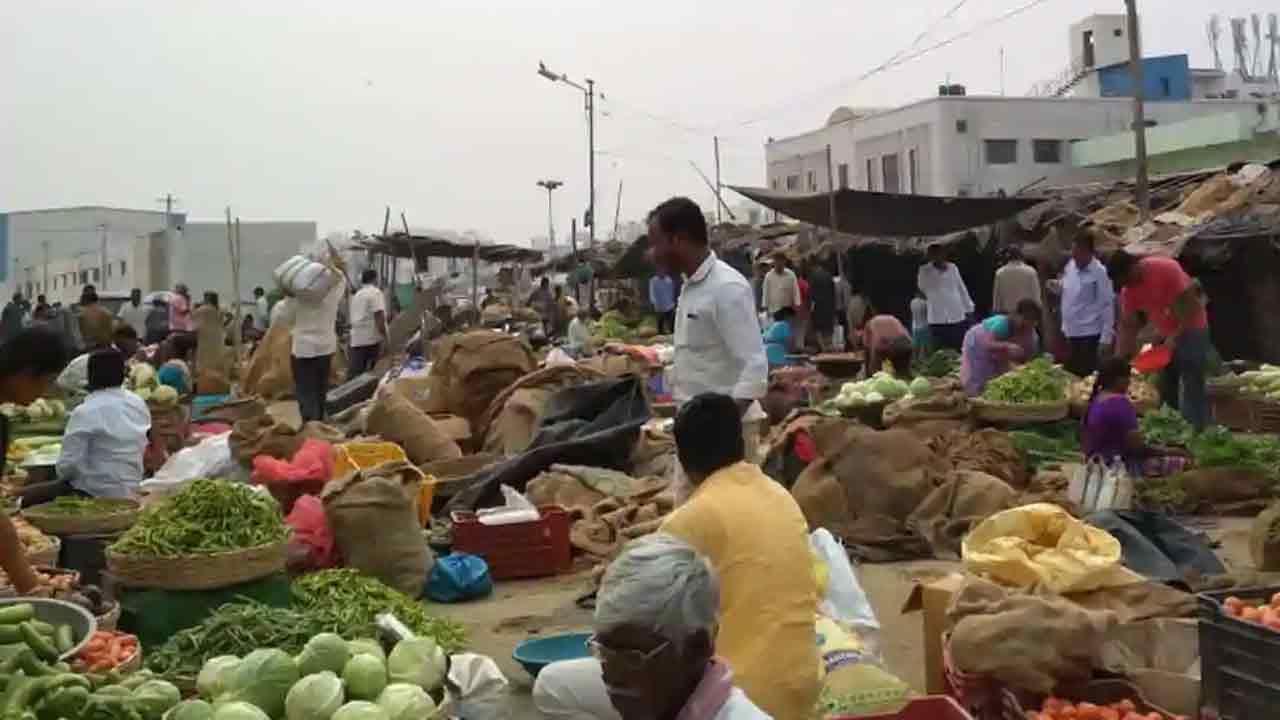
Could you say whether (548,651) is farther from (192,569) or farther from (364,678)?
(192,569)

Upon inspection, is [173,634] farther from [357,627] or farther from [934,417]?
[934,417]

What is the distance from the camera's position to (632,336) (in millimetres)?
24359

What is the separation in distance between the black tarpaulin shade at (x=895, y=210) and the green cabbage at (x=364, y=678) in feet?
42.7

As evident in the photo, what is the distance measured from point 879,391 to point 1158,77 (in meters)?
40.6

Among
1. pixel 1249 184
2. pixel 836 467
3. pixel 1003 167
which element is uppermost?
pixel 1003 167

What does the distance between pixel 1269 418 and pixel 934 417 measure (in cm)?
303

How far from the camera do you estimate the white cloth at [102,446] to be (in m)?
7.36

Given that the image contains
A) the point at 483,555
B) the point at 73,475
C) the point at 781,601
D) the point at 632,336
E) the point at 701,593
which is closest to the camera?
the point at 701,593

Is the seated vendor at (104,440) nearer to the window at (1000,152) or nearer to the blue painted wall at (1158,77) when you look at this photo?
the window at (1000,152)

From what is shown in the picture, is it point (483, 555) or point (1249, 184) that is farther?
point (1249, 184)

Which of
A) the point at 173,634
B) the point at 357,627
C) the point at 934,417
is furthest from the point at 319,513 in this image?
the point at 934,417

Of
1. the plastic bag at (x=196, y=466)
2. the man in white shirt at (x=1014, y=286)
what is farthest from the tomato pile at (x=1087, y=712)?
the man in white shirt at (x=1014, y=286)

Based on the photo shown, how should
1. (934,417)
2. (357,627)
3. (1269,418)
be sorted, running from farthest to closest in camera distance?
(1269,418) → (934,417) → (357,627)

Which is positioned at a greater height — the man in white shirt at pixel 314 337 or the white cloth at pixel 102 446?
the man in white shirt at pixel 314 337
